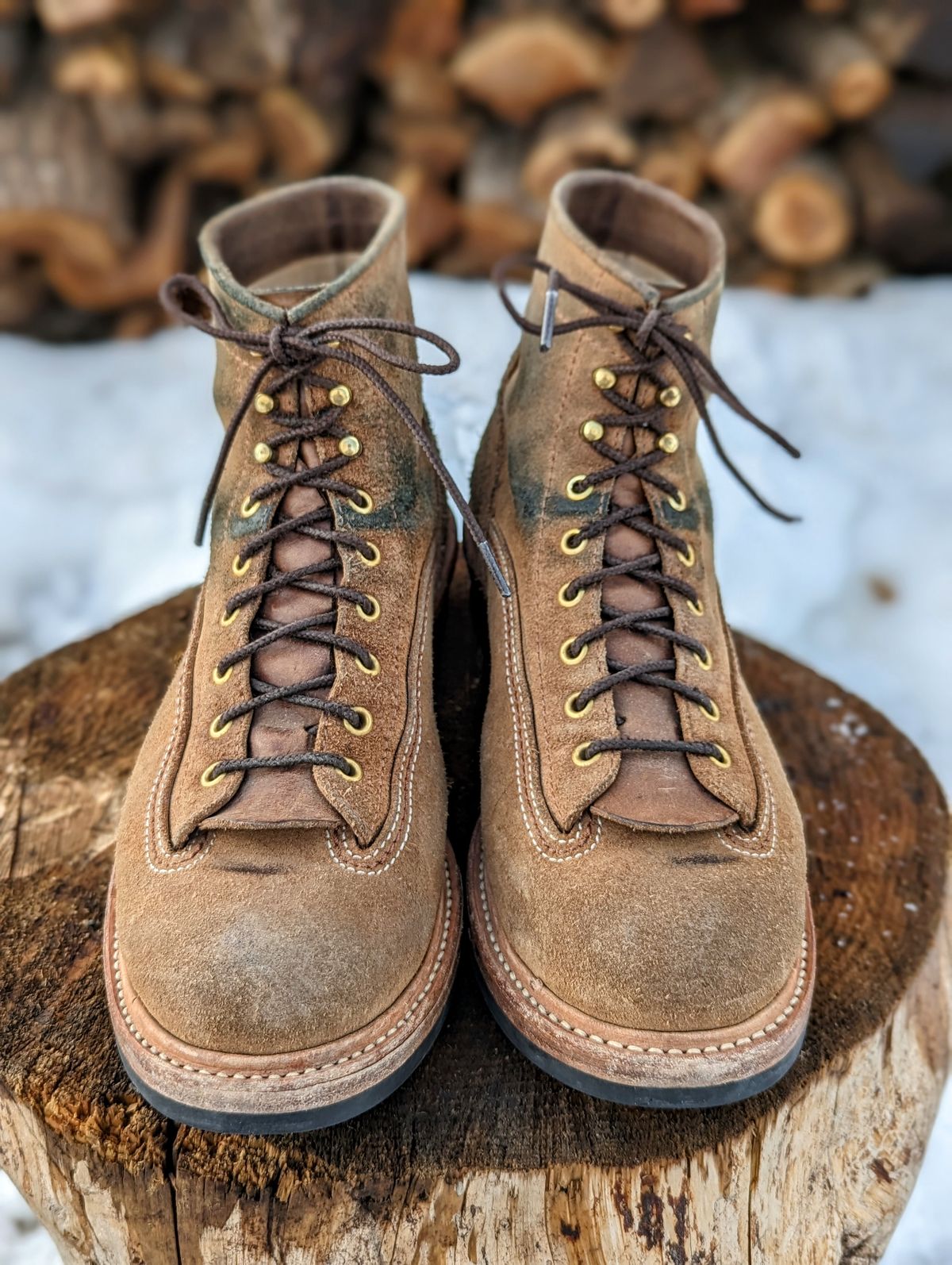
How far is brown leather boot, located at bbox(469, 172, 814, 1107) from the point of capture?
1.19 m

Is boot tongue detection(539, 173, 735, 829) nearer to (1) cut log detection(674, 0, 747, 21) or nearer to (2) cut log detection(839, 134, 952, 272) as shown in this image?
(1) cut log detection(674, 0, 747, 21)

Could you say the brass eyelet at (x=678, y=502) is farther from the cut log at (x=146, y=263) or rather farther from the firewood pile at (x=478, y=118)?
the cut log at (x=146, y=263)

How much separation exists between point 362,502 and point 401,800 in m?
0.42

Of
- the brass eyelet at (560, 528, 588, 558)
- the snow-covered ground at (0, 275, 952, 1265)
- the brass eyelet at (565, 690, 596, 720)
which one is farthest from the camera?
the snow-covered ground at (0, 275, 952, 1265)

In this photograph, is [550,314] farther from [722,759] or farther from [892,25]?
[892,25]

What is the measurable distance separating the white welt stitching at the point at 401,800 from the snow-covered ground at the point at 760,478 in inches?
45.6

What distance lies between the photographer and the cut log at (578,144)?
327 cm

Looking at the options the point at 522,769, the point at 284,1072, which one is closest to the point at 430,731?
the point at 522,769

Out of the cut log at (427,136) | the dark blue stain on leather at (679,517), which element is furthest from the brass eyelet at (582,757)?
the cut log at (427,136)

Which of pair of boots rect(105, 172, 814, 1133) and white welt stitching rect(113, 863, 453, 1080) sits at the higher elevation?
pair of boots rect(105, 172, 814, 1133)

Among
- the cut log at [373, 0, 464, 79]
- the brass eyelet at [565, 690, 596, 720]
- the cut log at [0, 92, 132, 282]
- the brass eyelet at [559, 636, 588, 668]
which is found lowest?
the cut log at [0, 92, 132, 282]

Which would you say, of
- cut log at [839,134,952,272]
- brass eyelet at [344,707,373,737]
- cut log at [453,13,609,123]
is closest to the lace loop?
brass eyelet at [344,707,373,737]

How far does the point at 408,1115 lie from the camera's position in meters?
1.27

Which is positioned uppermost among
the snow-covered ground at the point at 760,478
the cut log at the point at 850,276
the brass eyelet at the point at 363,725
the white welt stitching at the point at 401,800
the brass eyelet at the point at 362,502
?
the brass eyelet at the point at 362,502
